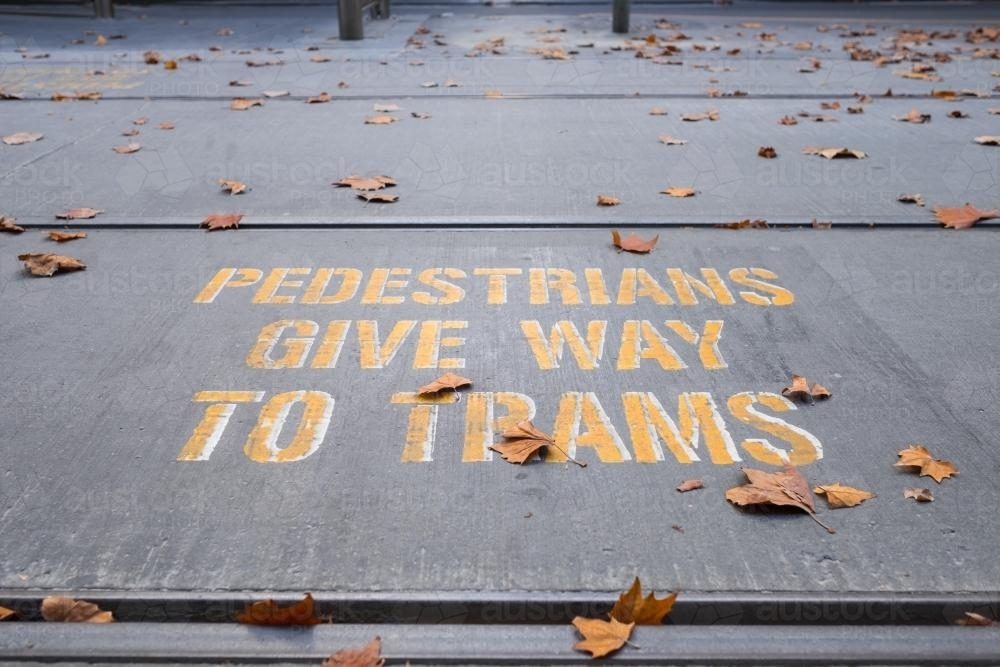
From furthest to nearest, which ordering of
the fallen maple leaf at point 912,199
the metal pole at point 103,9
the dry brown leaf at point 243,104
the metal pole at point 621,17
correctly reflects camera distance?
1. the metal pole at point 103,9
2. the metal pole at point 621,17
3. the dry brown leaf at point 243,104
4. the fallen maple leaf at point 912,199

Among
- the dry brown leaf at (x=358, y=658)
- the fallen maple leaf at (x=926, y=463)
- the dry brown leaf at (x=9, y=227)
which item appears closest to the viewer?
the dry brown leaf at (x=358, y=658)

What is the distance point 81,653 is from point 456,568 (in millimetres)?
838

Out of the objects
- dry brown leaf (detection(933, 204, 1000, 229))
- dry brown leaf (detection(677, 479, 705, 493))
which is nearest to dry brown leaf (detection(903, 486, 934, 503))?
dry brown leaf (detection(677, 479, 705, 493))

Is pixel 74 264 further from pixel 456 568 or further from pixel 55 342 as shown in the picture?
pixel 456 568

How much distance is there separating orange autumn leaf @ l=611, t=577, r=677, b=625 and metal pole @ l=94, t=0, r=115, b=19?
45.0 feet

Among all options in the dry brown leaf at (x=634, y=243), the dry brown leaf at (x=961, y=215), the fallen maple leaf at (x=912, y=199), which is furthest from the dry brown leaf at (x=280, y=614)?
the fallen maple leaf at (x=912, y=199)

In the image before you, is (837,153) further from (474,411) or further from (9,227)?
(9,227)

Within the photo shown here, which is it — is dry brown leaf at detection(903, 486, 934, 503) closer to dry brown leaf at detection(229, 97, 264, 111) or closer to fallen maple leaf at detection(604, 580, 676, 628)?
fallen maple leaf at detection(604, 580, 676, 628)

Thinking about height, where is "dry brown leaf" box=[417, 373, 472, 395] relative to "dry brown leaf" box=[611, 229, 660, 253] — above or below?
below

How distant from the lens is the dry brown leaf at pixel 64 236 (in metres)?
A: 4.59

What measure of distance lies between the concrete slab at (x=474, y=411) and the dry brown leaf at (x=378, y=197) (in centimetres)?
49

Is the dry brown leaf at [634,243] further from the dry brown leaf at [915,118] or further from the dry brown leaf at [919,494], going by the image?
the dry brown leaf at [915,118]

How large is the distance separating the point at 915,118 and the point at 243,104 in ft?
16.1

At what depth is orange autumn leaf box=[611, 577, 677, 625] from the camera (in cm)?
223
